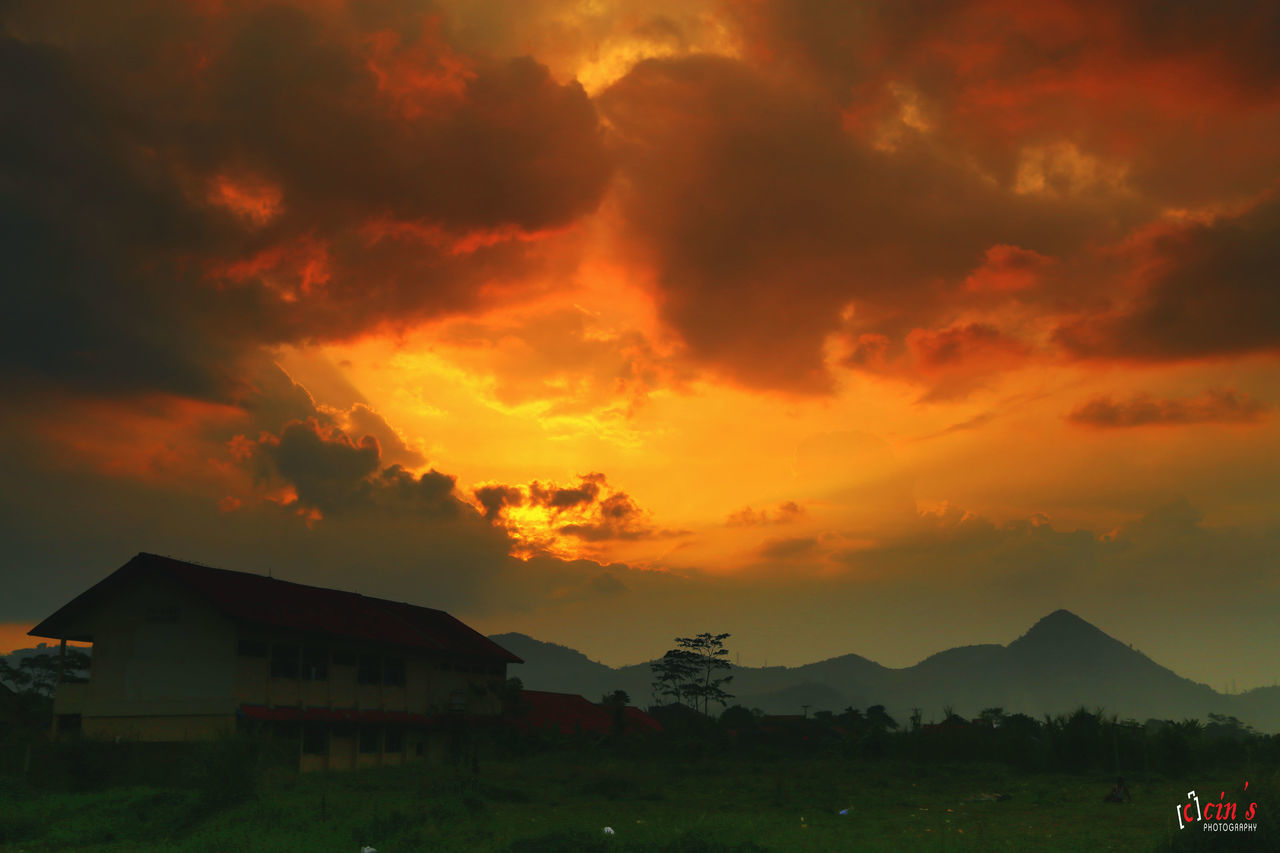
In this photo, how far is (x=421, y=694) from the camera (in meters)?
52.2

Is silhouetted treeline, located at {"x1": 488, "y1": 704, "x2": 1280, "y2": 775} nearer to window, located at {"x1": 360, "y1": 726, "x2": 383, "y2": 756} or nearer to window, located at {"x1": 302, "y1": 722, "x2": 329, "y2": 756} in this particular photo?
window, located at {"x1": 360, "y1": 726, "x2": 383, "y2": 756}

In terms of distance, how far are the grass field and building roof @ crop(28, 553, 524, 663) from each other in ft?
23.4

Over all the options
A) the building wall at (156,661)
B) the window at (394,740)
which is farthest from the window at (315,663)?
A: the window at (394,740)

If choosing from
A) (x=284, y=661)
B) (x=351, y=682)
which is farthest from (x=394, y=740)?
(x=284, y=661)

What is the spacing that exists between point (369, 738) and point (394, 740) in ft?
7.26

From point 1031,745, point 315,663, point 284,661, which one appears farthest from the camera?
point 1031,745

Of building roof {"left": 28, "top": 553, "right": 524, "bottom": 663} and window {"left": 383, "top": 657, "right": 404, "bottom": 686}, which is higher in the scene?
building roof {"left": 28, "top": 553, "right": 524, "bottom": 663}

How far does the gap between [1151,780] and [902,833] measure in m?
24.5

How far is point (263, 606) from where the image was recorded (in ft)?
143

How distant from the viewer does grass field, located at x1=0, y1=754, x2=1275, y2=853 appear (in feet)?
78.4

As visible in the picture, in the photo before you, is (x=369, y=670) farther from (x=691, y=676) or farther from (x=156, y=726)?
(x=691, y=676)

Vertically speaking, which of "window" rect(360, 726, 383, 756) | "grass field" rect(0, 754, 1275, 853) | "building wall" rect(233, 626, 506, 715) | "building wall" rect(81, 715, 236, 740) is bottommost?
"grass field" rect(0, 754, 1275, 853)

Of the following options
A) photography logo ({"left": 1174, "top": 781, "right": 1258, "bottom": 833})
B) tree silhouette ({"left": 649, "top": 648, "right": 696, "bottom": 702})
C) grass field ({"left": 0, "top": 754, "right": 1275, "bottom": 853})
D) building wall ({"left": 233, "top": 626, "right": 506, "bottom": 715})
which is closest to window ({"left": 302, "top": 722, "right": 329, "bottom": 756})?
building wall ({"left": 233, "top": 626, "right": 506, "bottom": 715})

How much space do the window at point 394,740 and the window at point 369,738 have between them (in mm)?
716
